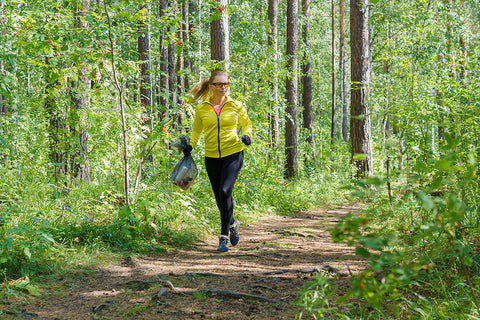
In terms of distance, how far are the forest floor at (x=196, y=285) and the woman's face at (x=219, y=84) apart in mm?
2055

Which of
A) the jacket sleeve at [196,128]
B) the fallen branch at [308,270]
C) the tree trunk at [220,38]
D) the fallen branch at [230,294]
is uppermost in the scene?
the tree trunk at [220,38]

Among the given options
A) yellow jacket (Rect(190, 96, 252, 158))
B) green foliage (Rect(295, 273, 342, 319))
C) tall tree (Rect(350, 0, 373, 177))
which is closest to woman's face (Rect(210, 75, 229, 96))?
yellow jacket (Rect(190, 96, 252, 158))

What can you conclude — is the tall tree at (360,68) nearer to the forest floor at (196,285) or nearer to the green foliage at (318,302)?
the forest floor at (196,285)

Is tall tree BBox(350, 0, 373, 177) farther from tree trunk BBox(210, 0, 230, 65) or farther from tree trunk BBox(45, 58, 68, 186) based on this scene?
tree trunk BBox(45, 58, 68, 186)

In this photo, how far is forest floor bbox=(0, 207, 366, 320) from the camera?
2.82 metres

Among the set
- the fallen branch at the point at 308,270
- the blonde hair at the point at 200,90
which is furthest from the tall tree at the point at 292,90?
the fallen branch at the point at 308,270

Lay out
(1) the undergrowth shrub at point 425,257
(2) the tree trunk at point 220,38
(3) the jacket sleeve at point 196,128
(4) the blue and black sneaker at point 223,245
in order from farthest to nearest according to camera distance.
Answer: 1. (2) the tree trunk at point 220,38
2. (3) the jacket sleeve at point 196,128
3. (4) the blue and black sneaker at point 223,245
4. (1) the undergrowth shrub at point 425,257

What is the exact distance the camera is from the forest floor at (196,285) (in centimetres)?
282

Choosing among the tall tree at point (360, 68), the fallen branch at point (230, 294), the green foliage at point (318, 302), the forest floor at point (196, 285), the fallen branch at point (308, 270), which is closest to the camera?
the green foliage at point (318, 302)

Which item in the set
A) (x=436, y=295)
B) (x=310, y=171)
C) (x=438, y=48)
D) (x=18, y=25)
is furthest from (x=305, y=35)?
(x=436, y=295)

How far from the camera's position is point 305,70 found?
15805 millimetres

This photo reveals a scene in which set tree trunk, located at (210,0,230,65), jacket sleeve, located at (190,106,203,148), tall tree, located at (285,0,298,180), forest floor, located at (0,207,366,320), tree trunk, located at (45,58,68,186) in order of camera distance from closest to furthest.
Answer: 1. forest floor, located at (0,207,366,320)
2. tree trunk, located at (45,58,68,186)
3. jacket sleeve, located at (190,106,203,148)
4. tree trunk, located at (210,0,230,65)
5. tall tree, located at (285,0,298,180)

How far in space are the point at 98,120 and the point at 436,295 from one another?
15.0ft

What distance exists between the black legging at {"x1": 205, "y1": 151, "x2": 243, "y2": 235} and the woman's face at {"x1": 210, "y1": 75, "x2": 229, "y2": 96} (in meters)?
0.83
